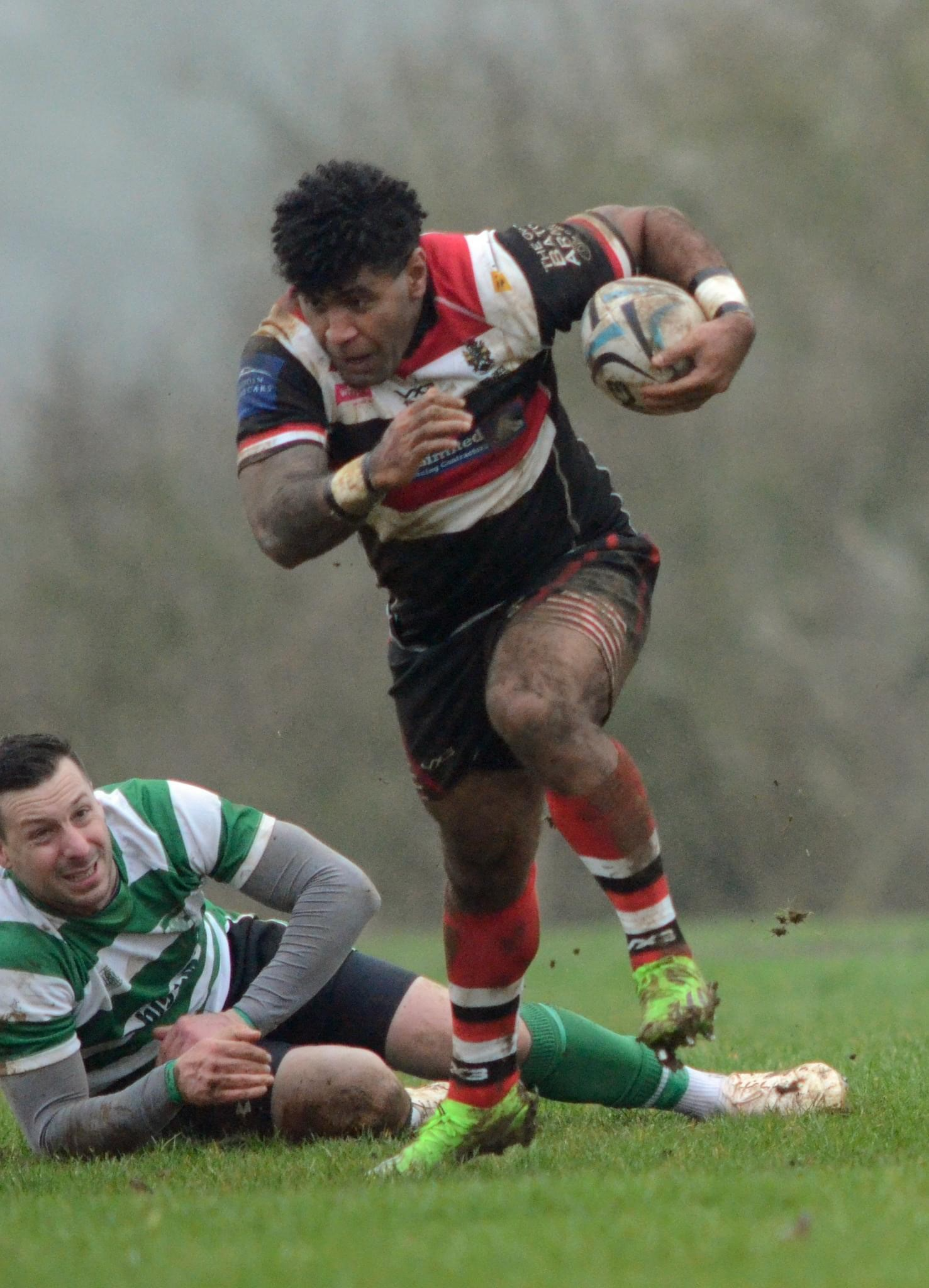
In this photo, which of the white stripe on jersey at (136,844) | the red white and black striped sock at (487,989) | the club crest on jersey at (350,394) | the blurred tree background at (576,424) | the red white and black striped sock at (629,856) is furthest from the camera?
the blurred tree background at (576,424)

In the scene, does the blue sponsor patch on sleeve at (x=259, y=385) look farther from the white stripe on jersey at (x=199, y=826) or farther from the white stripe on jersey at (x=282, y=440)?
the white stripe on jersey at (x=199, y=826)

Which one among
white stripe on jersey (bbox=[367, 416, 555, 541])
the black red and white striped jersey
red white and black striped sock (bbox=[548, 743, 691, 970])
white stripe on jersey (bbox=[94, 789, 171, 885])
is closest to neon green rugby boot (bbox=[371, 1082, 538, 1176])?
red white and black striped sock (bbox=[548, 743, 691, 970])

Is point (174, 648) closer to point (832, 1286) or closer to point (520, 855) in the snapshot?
point (520, 855)

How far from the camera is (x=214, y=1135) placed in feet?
18.0

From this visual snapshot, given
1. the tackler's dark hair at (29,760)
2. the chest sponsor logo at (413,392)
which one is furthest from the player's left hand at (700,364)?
the tackler's dark hair at (29,760)

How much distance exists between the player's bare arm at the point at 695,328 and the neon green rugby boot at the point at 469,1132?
1880 mm

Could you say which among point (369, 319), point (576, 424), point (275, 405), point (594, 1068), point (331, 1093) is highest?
point (576, 424)

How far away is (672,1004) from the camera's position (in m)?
4.15

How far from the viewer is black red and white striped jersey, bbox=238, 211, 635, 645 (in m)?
4.71

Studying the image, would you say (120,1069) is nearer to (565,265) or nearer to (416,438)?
(416,438)

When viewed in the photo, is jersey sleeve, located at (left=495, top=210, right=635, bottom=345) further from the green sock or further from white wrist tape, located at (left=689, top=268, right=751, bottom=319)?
the green sock

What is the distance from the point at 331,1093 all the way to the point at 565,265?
236cm

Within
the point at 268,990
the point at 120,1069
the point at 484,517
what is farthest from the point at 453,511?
the point at 120,1069

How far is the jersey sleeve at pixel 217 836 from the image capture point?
548 cm
